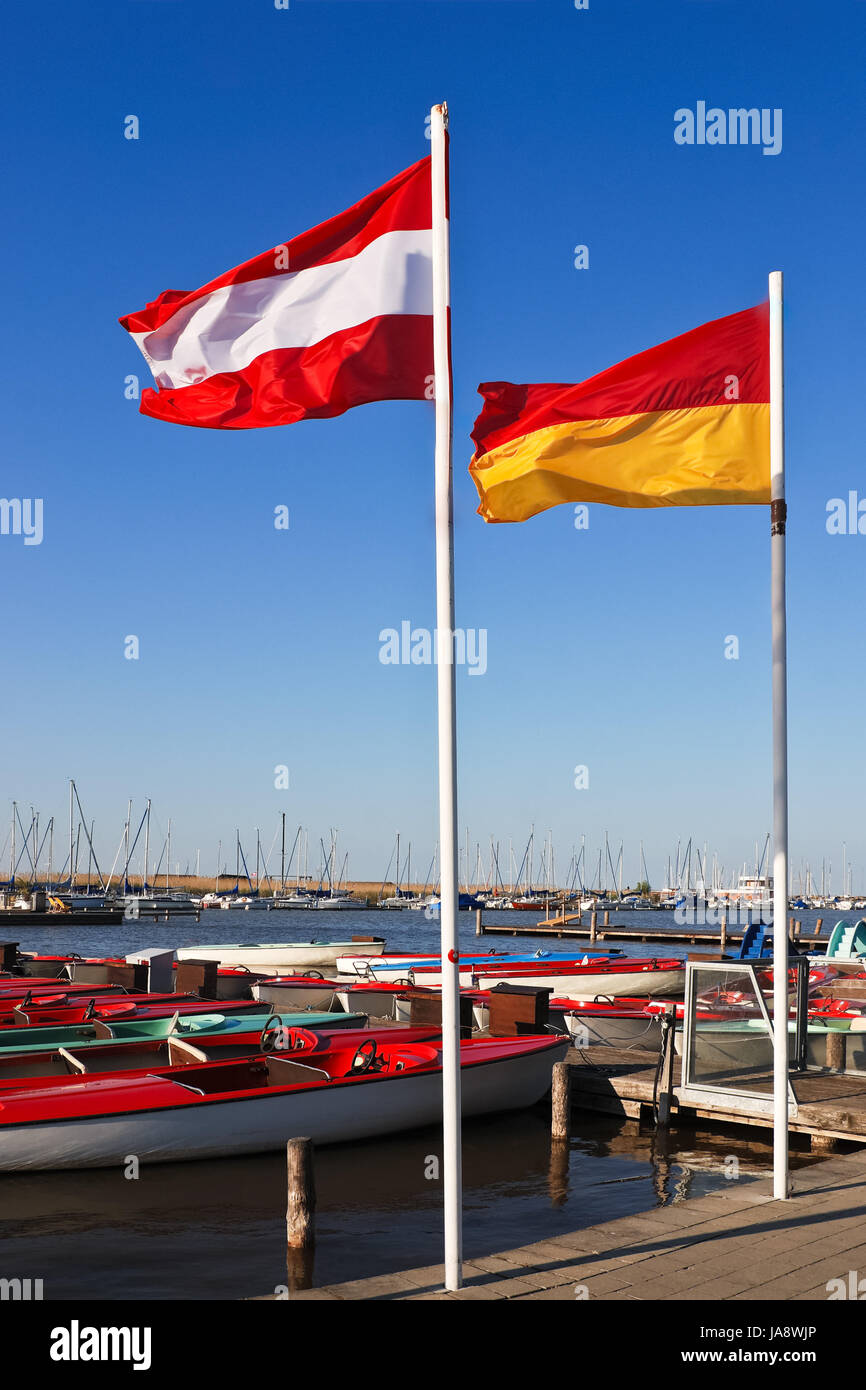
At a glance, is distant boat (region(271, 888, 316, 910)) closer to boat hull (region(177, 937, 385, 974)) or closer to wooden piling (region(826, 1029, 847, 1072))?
boat hull (region(177, 937, 385, 974))

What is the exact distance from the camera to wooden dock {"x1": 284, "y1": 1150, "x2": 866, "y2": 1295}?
713 centimetres

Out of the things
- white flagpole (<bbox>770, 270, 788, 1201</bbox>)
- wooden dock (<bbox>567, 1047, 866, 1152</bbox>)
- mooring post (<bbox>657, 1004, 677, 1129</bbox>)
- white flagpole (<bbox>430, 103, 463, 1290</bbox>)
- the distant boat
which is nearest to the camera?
white flagpole (<bbox>430, 103, 463, 1290</bbox>)

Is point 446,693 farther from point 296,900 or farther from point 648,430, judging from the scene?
point 296,900

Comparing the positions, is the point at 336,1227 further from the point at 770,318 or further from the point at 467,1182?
the point at 770,318

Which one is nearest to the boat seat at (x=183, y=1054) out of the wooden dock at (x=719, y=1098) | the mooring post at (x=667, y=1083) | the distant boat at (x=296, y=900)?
the wooden dock at (x=719, y=1098)

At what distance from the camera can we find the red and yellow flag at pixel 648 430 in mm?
9266

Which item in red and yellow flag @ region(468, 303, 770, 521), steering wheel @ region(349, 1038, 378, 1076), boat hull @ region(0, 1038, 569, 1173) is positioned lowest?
boat hull @ region(0, 1038, 569, 1173)

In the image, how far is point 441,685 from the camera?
24.1 ft

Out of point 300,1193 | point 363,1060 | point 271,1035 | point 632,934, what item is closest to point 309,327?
point 300,1193

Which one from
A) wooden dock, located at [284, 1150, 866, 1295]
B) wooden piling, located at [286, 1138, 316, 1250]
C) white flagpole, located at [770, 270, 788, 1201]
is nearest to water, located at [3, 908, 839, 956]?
wooden piling, located at [286, 1138, 316, 1250]

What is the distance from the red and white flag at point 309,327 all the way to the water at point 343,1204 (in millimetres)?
6893

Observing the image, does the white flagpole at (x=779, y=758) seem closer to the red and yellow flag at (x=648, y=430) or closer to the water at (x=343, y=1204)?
the red and yellow flag at (x=648, y=430)

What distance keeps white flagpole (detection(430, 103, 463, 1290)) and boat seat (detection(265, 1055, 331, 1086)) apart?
843 centimetres
